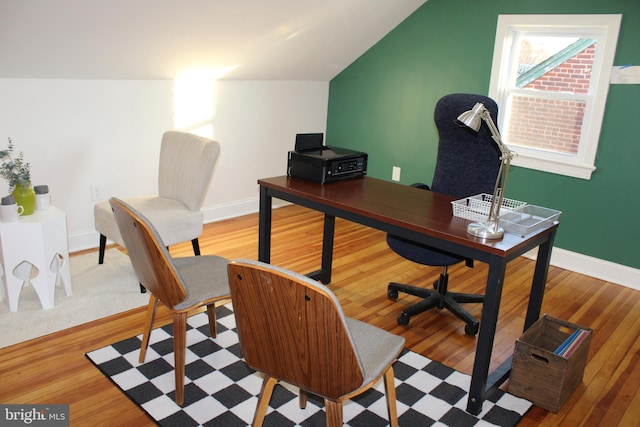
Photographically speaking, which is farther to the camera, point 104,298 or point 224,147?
point 224,147

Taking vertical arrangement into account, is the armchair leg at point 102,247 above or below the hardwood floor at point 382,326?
above

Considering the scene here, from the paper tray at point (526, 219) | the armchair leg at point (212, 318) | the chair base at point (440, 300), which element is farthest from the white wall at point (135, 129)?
the paper tray at point (526, 219)

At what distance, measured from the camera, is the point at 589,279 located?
3.89m

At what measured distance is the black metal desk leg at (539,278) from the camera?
8.41 ft

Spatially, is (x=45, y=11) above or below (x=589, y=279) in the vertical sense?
above

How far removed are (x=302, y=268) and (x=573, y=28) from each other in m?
2.48

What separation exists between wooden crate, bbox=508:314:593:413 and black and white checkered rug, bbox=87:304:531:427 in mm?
67

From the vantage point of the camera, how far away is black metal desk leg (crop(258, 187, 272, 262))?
3.00m

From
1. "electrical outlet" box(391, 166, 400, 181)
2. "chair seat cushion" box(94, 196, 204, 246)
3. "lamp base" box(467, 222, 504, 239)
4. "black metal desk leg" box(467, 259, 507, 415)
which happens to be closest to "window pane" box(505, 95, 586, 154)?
"electrical outlet" box(391, 166, 400, 181)

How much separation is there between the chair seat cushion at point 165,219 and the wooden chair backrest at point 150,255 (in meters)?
1.04

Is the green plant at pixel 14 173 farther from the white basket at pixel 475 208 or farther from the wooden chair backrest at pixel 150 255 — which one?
the white basket at pixel 475 208

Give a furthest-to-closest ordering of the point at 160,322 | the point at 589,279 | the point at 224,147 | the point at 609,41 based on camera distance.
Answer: the point at 224,147 < the point at 589,279 < the point at 609,41 < the point at 160,322

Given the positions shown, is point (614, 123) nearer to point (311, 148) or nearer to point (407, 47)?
point (407, 47)

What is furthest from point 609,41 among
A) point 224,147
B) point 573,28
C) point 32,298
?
point 32,298
